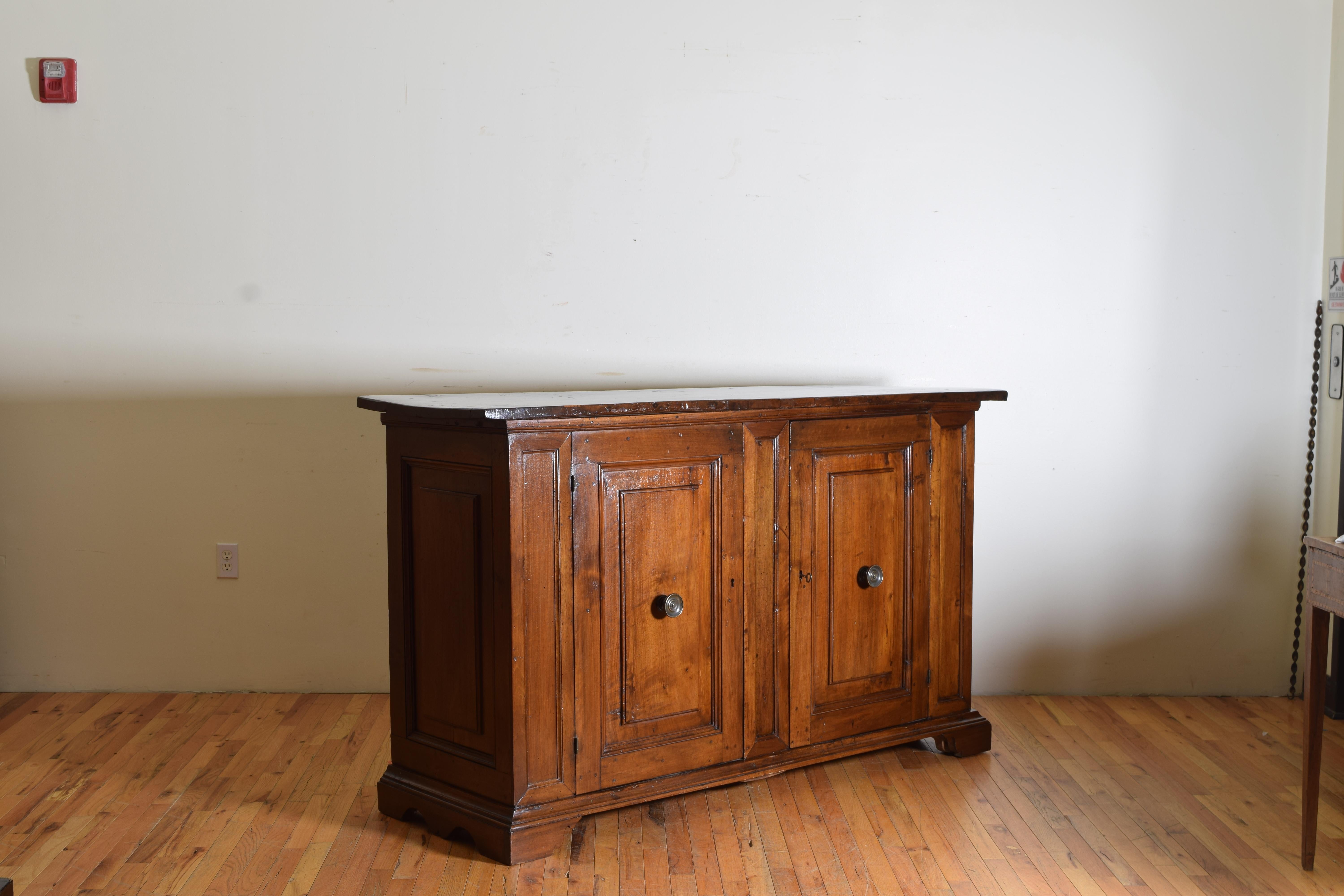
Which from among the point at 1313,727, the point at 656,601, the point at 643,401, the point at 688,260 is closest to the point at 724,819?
the point at 656,601

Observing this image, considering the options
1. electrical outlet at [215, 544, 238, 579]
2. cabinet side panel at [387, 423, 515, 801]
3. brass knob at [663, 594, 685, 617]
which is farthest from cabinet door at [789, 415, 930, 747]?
electrical outlet at [215, 544, 238, 579]

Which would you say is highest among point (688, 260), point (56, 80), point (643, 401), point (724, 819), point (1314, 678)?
point (56, 80)

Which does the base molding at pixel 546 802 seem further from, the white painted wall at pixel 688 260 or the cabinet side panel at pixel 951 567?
the white painted wall at pixel 688 260

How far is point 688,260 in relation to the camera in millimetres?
2977

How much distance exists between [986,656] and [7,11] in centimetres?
344

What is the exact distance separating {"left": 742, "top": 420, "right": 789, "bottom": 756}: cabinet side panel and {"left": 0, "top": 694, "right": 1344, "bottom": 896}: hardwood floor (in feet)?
0.63

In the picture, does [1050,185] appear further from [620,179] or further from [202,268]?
[202,268]

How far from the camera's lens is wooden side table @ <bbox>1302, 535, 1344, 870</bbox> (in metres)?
2.02

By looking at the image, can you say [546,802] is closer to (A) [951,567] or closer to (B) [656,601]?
(B) [656,601]

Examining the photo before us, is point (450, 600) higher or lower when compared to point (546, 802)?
higher

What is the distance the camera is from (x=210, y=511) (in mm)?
3033

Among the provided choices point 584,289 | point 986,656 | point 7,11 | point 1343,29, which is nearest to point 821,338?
point 584,289

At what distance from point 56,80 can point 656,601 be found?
2.29m

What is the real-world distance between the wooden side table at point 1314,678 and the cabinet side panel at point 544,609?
4.95 feet
